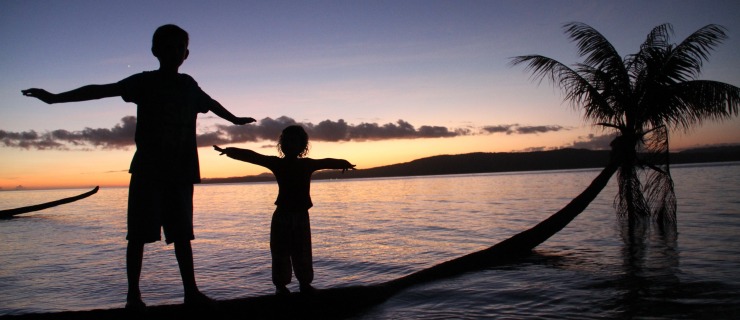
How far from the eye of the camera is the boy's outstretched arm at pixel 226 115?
4.17 metres

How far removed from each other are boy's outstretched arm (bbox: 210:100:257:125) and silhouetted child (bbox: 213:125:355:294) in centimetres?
76

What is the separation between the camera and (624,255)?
1098 cm

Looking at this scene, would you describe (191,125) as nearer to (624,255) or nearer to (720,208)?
(624,255)

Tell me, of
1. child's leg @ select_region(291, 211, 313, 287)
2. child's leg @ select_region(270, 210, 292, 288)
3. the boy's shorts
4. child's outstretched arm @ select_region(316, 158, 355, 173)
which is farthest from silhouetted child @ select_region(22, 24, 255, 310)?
child's outstretched arm @ select_region(316, 158, 355, 173)

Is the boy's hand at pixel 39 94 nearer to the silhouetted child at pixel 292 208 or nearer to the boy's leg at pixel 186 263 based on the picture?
the boy's leg at pixel 186 263

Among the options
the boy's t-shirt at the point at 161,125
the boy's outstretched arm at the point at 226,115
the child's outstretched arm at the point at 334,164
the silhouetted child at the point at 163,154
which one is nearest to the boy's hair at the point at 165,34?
the silhouetted child at the point at 163,154

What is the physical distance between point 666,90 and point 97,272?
15.6 metres

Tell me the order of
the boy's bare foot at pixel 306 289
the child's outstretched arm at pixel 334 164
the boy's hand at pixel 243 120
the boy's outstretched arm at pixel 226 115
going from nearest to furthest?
the boy's outstretched arm at pixel 226 115 → the boy's hand at pixel 243 120 → the boy's bare foot at pixel 306 289 → the child's outstretched arm at pixel 334 164

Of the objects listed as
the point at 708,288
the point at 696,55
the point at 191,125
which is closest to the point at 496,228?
the point at 696,55

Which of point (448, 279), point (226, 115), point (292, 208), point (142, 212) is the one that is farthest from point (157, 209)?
point (448, 279)

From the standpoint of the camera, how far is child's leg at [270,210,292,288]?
5.04 meters

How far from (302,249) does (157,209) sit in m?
1.78

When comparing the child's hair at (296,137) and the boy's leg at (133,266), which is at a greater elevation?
the child's hair at (296,137)

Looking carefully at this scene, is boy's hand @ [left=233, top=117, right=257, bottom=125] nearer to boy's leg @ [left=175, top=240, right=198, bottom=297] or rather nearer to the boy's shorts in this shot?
the boy's shorts
